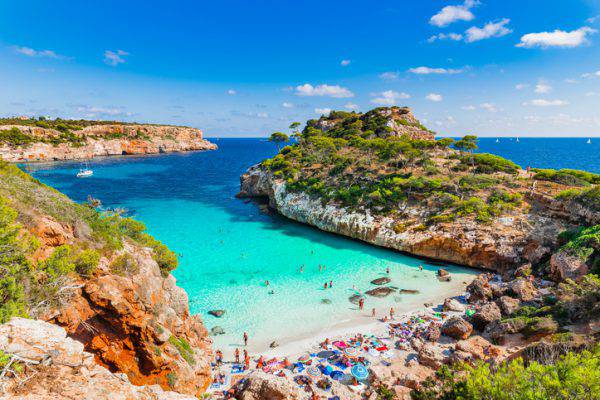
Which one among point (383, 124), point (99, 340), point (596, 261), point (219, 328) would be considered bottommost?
point (219, 328)

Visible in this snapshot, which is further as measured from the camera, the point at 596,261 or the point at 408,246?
the point at 408,246

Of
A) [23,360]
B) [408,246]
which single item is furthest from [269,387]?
[408,246]

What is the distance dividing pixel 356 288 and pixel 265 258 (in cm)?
1034

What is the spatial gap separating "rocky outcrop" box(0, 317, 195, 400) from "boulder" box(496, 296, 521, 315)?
832 inches

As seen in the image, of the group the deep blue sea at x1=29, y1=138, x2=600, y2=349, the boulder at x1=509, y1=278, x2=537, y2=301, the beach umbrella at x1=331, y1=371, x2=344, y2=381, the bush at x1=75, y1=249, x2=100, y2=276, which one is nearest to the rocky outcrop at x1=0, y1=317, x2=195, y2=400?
the bush at x1=75, y1=249, x2=100, y2=276

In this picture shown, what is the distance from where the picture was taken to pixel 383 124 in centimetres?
6475

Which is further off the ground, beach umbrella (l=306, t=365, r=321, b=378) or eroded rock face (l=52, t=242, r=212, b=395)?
eroded rock face (l=52, t=242, r=212, b=395)

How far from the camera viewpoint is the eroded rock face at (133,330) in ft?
35.3

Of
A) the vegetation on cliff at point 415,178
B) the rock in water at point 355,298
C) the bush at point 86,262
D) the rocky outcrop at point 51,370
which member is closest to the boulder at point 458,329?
the rock in water at point 355,298

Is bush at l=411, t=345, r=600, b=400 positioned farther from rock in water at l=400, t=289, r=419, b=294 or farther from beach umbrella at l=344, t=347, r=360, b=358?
rock in water at l=400, t=289, r=419, b=294

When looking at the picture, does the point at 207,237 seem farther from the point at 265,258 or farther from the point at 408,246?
the point at 408,246

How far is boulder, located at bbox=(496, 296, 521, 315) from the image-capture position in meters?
18.7

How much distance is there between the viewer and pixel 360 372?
49.7 ft

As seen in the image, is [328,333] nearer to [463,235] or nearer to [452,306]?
[452,306]
